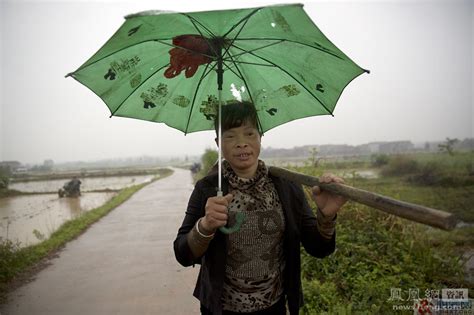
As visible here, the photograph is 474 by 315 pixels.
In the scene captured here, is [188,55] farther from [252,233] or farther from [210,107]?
[252,233]

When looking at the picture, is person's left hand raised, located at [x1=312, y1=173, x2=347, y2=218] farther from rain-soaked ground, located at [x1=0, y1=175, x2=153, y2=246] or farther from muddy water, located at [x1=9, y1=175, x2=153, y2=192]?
muddy water, located at [x1=9, y1=175, x2=153, y2=192]

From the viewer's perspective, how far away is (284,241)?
160 centimetres

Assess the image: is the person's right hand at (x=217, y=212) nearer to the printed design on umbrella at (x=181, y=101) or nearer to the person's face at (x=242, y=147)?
the person's face at (x=242, y=147)

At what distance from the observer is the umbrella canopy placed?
4.10ft

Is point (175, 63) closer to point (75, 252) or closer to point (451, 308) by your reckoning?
point (451, 308)

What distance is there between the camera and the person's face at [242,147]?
5.11 feet

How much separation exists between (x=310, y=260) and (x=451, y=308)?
1.78 metres

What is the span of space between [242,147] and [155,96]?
0.69m

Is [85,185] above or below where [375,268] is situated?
below

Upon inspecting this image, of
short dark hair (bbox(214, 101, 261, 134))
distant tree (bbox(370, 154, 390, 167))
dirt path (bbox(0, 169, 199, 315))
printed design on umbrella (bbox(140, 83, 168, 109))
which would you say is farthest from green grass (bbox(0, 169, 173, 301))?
→ distant tree (bbox(370, 154, 390, 167))

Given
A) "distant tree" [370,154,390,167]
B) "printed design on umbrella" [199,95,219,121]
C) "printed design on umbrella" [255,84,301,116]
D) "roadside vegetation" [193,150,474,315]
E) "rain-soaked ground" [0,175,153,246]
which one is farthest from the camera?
"distant tree" [370,154,390,167]

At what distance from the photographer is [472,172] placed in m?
18.5

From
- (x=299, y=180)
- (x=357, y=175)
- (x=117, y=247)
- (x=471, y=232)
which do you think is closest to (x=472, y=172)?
(x=471, y=232)

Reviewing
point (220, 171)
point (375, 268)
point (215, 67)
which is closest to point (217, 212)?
point (220, 171)
